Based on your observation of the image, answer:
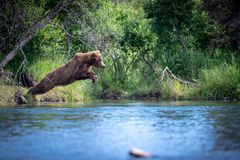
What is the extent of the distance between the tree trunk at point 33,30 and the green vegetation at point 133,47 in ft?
1.28

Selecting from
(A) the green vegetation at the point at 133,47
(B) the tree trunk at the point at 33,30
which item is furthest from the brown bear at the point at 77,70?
(B) the tree trunk at the point at 33,30

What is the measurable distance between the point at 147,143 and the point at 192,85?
53.2ft

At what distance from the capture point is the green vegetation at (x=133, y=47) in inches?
1012

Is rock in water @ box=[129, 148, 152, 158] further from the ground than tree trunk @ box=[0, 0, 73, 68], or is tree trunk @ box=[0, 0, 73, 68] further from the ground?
tree trunk @ box=[0, 0, 73, 68]

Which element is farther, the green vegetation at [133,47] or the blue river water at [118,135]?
the green vegetation at [133,47]

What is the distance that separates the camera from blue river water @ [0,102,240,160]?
9828 mm

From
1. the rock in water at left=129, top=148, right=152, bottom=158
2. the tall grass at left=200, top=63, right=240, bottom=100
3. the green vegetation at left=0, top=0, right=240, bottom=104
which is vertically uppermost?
the green vegetation at left=0, top=0, right=240, bottom=104

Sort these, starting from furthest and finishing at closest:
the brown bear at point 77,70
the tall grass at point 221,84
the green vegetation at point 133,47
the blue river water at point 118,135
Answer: the green vegetation at point 133,47, the tall grass at point 221,84, the brown bear at point 77,70, the blue river water at point 118,135

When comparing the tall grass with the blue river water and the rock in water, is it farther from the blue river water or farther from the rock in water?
the rock in water

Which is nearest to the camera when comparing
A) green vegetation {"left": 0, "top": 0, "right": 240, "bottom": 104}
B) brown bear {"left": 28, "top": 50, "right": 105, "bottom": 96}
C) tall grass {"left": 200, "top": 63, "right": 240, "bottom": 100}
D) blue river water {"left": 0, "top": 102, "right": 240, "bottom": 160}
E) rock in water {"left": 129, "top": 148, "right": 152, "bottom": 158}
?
rock in water {"left": 129, "top": 148, "right": 152, "bottom": 158}

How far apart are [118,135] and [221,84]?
14.0m

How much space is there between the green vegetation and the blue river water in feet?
27.3

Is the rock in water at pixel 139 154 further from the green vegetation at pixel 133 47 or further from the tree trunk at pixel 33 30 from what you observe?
the tree trunk at pixel 33 30

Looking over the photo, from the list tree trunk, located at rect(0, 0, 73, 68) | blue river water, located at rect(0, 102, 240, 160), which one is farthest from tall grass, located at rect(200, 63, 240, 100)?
blue river water, located at rect(0, 102, 240, 160)
